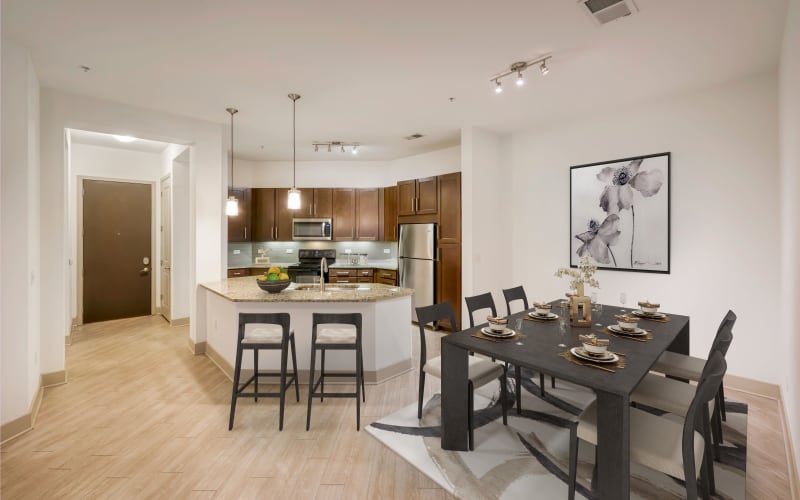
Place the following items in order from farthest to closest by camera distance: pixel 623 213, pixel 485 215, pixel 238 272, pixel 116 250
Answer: pixel 238 272 → pixel 116 250 → pixel 485 215 → pixel 623 213

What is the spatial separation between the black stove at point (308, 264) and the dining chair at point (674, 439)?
469cm

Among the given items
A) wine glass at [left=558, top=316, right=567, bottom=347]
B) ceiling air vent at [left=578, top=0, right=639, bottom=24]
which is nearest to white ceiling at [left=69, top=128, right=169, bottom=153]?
ceiling air vent at [left=578, top=0, right=639, bottom=24]

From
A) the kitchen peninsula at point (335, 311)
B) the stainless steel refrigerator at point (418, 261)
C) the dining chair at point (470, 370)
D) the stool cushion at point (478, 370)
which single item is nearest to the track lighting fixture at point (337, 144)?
the stainless steel refrigerator at point (418, 261)

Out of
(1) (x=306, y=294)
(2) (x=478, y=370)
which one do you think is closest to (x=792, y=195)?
(2) (x=478, y=370)

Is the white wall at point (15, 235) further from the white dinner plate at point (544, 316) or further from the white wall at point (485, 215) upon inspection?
the white wall at point (485, 215)

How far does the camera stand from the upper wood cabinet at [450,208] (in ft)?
16.4

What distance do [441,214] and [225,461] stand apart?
396 centimetres

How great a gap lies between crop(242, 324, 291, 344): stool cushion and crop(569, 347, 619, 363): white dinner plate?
2.12 metres

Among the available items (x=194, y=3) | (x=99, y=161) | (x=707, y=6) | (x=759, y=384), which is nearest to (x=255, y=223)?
(x=99, y=161)

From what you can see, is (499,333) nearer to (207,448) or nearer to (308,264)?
(207,448)

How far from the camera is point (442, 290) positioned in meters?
5.29

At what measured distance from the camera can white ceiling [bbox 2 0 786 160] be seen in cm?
228

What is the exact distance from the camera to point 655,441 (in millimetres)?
1697

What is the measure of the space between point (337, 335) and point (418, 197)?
3.25m
